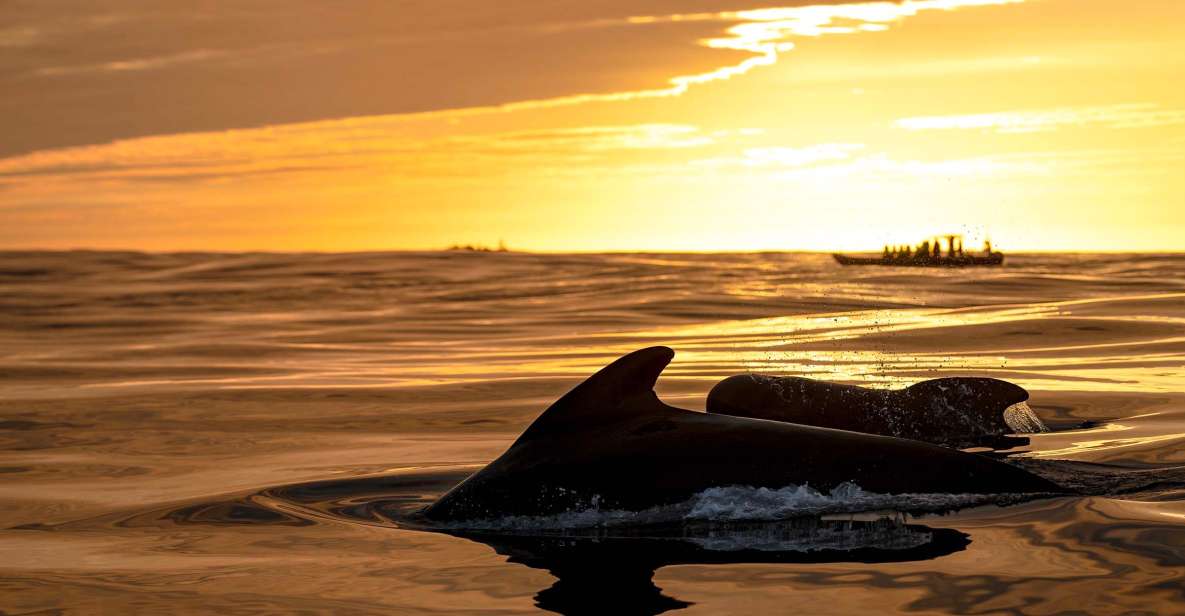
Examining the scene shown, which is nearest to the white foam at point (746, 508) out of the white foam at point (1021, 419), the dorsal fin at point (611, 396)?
the dorsal fin at point (611, 396)

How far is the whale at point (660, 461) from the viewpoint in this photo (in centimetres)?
623

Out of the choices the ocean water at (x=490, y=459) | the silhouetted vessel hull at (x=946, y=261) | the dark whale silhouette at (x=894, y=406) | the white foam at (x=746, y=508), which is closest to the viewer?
the ocean water at (x=490, y=459)

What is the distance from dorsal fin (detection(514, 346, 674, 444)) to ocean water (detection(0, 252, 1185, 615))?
1.86 feet

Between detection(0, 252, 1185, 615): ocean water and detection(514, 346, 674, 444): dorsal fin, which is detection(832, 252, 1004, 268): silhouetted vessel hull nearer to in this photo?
detection(0, 252, 1185, 615): ocean water

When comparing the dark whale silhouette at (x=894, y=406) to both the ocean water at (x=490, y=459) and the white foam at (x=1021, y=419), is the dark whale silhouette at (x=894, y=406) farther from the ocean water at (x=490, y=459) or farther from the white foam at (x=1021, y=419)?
the ocean water at (x=490, y=459)

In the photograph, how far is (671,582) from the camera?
16.7 feet

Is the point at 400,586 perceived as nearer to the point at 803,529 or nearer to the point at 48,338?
the point at 803,529

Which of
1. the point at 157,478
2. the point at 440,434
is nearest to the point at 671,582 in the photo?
the point at 157,478

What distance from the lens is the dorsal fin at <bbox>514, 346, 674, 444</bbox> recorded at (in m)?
6.40

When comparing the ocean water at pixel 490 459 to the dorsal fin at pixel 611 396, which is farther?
the dorsal fin at pixel 611 396

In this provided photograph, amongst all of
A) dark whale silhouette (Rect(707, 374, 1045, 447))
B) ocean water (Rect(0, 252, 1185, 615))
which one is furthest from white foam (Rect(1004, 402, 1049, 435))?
ocean water (Rect(0, 252, 1185, 615))

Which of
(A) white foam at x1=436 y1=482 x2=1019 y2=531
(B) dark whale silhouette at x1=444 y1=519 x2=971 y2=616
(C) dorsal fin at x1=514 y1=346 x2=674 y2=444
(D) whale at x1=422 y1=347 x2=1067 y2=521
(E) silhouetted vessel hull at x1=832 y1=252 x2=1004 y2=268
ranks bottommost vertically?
(B) dark whale silhouette at x1=444 y1=519 x2=971 y2=616

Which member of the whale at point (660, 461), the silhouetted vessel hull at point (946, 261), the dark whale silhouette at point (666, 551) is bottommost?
the dark whale silhouette at point (666, 551)

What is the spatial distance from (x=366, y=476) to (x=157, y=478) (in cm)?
134
